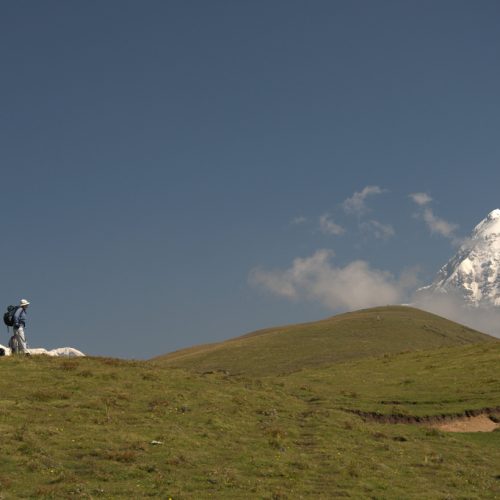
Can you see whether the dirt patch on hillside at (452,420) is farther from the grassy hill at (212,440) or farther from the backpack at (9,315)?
the backpack at (9,315)

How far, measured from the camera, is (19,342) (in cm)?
4697

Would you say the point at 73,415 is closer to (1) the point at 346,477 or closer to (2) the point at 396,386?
(1) the point at 346,477

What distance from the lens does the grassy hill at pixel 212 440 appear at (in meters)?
24.2

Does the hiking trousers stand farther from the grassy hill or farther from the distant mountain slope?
the distant mountain slope

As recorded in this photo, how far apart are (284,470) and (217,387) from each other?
1962 cm

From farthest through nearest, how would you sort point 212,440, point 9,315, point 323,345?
point 323,345
point 9,315
point 212,440

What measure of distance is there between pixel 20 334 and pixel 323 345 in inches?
3027

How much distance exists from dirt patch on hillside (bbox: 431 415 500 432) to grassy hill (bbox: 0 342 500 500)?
981 millimetres

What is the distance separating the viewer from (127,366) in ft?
159

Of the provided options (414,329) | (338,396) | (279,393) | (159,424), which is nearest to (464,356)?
(338,396)

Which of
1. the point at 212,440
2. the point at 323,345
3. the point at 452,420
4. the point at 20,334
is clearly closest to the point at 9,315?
the point at 20,334

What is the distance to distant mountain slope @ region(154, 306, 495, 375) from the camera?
343ft

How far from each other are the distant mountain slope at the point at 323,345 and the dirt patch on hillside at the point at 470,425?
47281 millimetres

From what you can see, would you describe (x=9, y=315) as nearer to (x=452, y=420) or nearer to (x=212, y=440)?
(x=212, y=440)
